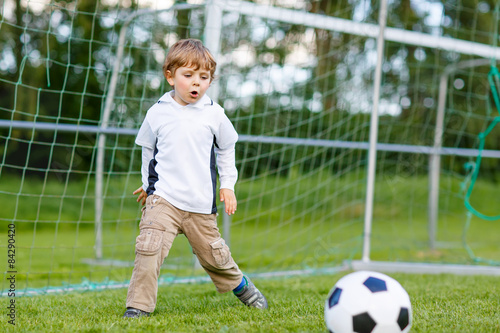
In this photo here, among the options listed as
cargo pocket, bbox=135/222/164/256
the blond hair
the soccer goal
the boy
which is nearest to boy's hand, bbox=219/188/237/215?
the boy

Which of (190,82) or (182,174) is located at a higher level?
(190,82)

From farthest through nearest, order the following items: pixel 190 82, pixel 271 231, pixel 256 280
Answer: pixel 271 231 < pixel 256 280 < pixel 190 82

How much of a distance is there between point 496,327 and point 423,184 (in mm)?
5212

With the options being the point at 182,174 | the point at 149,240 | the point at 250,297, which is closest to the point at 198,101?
the point at 182,174

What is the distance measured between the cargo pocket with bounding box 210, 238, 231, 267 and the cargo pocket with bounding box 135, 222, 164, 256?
0.27 metres

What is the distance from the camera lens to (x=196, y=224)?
274cm

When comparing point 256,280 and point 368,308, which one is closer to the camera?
point 368,308

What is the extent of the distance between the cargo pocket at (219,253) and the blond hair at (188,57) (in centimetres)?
83

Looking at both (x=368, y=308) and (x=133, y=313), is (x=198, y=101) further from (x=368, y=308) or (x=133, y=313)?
(x=368, y=308)

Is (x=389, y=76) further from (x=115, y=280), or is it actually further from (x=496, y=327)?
(x=496, y=327)

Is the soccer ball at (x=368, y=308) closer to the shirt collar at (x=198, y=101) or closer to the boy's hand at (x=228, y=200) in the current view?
the boy's hand at (x=228, y=200)

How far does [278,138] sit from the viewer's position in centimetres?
450

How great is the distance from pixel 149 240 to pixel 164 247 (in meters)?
0.09

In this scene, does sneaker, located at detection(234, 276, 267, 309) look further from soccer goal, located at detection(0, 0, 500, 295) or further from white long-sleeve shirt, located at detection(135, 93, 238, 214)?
soccer goal, located at detection(0, 0, 500, 295)
